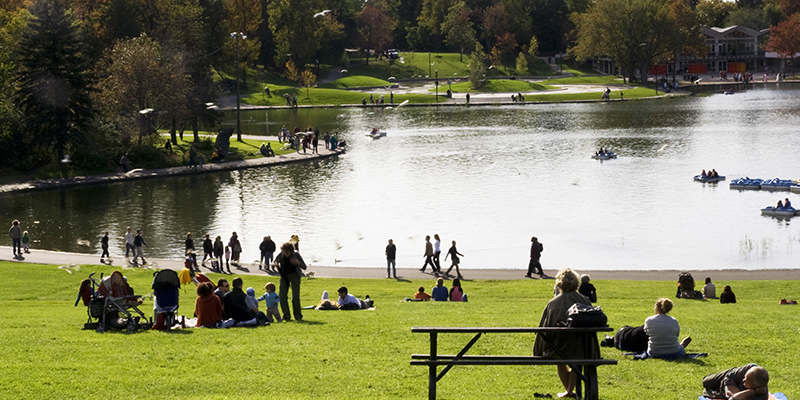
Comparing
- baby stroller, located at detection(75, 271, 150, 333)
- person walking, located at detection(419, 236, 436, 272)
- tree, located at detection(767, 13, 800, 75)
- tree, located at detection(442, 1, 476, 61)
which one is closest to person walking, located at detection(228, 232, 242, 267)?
person walking, located at detection(419, 236, 436, 272)

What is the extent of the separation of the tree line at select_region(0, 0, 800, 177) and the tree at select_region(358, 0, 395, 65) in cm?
24

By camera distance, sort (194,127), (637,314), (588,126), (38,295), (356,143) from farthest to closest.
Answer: (588,126) → (356,143) → (194,127) → (38,295) → (637,314)

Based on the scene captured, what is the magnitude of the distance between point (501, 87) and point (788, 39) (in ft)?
192

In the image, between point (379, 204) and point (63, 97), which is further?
point (63, 97)

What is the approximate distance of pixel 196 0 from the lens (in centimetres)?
8525

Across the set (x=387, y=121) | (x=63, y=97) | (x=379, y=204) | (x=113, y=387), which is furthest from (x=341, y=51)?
(x=113, y=387)

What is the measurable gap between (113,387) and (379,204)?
32178mm

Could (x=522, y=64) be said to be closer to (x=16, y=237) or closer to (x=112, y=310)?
(x=16, y=237)

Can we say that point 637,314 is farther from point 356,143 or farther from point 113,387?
point 356,143

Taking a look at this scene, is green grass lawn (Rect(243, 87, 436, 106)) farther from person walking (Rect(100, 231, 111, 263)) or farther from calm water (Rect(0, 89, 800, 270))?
person walking (Rect(100, 231, 111, 263))

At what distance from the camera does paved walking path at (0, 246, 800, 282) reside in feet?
89.3

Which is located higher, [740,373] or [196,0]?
[196,0]

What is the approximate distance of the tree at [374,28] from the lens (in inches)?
5846

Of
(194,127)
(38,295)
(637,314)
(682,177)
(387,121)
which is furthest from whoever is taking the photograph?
(387,121)
